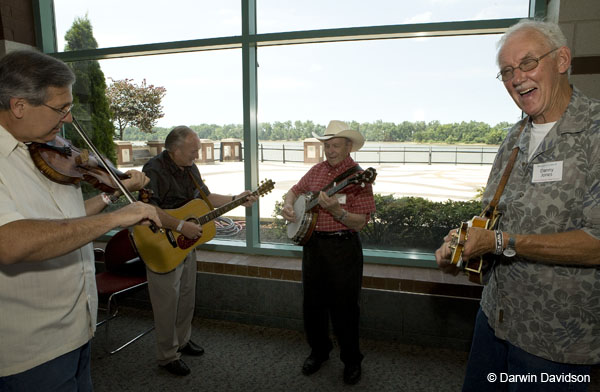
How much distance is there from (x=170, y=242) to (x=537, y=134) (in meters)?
2.36

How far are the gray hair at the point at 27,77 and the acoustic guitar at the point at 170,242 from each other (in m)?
1.51

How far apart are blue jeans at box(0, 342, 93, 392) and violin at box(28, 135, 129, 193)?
0.70 metres

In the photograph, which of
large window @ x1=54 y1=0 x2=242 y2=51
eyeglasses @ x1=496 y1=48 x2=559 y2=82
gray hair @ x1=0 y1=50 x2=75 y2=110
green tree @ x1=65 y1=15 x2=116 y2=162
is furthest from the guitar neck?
green tree @ x1=65 y1=15 x2=116 y2=162

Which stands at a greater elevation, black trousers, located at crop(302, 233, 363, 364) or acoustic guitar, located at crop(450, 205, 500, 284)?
acoustic guitar, located at crop(450, 205, 500, 284)

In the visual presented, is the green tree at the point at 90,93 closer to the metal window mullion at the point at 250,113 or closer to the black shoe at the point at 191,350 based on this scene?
the metal window mullion at the point at 250,113

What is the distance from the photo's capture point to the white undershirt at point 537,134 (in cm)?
142

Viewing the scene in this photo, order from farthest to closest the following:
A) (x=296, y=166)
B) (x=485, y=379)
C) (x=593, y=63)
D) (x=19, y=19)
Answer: (x=19, y=19)
(x=296, y=166)
(x=593, y=63)
(x=485, y=379)

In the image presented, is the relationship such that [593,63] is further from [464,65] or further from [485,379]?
[485,379]

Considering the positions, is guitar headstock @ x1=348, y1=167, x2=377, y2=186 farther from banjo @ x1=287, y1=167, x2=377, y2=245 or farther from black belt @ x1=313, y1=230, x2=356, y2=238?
black belt @ x1=313, y1=230, x2=356, y2=238

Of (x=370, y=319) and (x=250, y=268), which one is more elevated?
(x=250, y=268)

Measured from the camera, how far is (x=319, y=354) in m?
2.98

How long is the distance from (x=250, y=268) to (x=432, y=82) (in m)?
2.47

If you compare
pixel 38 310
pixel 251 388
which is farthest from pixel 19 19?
pixel 251 388

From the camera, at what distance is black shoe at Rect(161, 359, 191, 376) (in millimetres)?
2914
